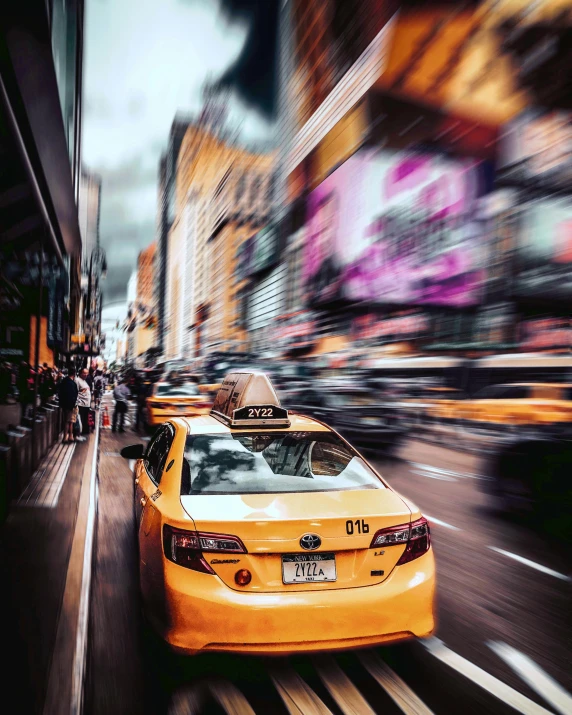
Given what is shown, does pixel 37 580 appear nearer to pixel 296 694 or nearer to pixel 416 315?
pixel 296 694

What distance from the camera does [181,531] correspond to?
3.01 m

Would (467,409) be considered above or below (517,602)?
above

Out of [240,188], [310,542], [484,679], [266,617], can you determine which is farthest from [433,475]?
[240,188]

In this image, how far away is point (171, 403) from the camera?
15.7 metres

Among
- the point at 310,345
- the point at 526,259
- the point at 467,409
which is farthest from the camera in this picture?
the point at 310,345

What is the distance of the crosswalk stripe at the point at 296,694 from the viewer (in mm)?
2875

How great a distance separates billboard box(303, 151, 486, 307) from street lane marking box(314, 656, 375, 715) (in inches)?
273

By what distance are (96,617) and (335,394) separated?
11.1 metres

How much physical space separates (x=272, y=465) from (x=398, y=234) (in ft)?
70.3

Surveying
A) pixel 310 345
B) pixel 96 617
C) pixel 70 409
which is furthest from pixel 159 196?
pixel 96 617

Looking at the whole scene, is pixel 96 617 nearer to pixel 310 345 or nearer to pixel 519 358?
pixel 519 358

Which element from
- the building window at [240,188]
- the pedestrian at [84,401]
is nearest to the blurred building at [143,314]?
the building window at [240,188]

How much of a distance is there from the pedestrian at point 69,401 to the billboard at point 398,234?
9076mm

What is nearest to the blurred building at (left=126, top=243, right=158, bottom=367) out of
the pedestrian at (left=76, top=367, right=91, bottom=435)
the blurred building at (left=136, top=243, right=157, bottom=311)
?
the blurred building at (left=136, top=243, right=157, bottom=311)
